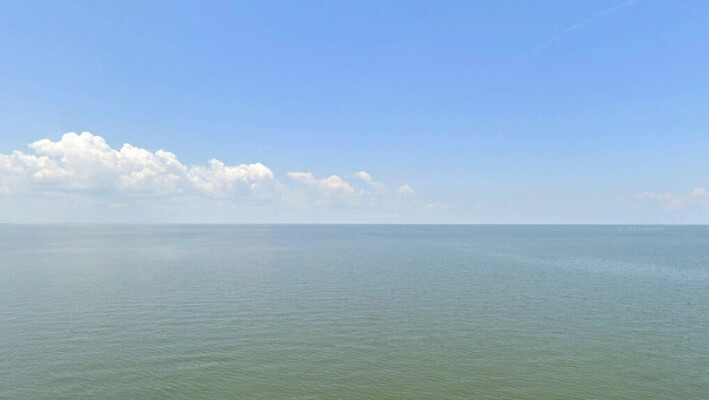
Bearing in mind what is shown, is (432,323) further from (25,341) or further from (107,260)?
(107,260)

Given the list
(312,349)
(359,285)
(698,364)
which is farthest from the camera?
(359,285)

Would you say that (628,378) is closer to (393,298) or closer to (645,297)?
(393,298)

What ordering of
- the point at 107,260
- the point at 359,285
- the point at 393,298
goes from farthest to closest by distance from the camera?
1. the point at 107,260
2. the point at 359,285
3. the point at 393,298

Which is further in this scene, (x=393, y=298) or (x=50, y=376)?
(x=393, y=298)

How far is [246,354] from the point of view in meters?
38.8

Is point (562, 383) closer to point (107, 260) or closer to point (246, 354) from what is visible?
point (246, 354)

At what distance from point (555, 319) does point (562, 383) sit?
20832mm

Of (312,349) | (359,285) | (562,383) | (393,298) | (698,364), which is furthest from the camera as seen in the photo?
(359,285)

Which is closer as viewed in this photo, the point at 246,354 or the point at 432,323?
the point at 246,354

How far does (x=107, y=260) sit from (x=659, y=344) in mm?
138311

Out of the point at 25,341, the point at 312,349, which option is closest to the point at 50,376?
the point at 25,341

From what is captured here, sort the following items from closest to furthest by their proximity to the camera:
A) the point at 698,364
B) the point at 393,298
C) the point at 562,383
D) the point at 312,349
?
the point at 562,383 → the point at 698,364 → the point at 312,349 → the point at 393,298

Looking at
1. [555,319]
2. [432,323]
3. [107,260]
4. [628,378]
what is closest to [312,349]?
[432,323]

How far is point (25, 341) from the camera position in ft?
137
